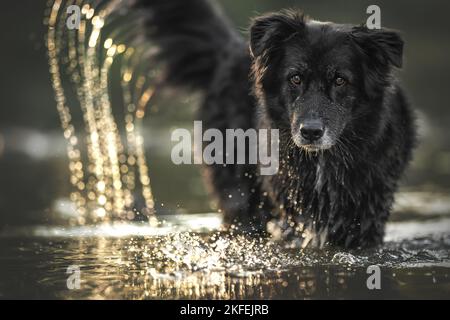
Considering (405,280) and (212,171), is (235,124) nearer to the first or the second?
(212,171)

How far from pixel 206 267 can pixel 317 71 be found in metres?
1.74

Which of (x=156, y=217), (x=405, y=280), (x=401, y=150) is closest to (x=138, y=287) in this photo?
(x=405, y=280)

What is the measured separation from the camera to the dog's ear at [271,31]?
5.78 m

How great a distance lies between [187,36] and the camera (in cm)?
742

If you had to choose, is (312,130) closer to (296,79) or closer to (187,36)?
(296,79)

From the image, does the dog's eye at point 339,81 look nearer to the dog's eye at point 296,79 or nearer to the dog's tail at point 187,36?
the dog's eye at point 296,79

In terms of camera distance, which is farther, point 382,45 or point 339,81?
point 382,45

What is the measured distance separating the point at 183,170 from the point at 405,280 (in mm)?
9827

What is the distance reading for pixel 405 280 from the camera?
479cm
